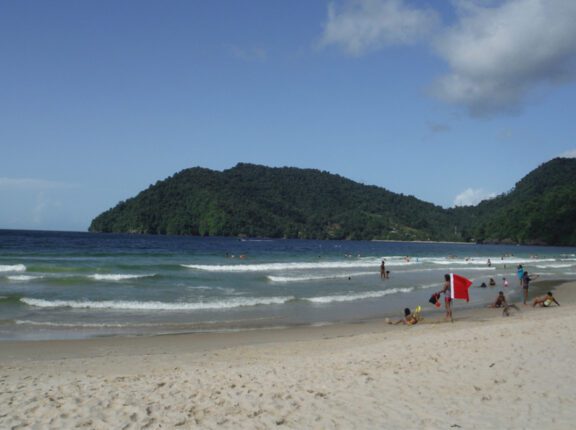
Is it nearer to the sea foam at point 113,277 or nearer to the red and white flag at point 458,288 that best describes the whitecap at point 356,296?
the red and white flag at point 458,288

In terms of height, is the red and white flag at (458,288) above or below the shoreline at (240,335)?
above

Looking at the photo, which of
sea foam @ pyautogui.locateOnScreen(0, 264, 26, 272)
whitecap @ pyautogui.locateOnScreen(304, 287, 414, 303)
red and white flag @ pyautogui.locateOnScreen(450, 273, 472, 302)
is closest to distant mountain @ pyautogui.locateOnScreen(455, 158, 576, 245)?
whitecap @ pyautogui.locateOnScreen(304, 287, 414, 303)

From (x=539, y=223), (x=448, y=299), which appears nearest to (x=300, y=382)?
(x=448, y=299)

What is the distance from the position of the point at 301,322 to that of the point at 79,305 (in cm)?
820

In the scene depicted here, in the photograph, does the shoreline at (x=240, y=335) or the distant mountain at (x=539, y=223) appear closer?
the shoreline at (x=240, y=335)

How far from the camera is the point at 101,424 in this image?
19.8 ft

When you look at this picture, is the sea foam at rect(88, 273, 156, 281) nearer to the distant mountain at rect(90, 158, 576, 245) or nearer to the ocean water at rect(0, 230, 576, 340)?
the ocean water at rect(0, 230, 576, 340)

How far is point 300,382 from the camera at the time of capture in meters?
8.20

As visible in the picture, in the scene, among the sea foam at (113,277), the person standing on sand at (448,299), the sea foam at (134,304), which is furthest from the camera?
the sea foam at (113,277)

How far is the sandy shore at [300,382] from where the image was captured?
645cm

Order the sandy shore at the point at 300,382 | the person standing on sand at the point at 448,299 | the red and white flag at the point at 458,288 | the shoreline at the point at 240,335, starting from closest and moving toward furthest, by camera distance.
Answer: the sandy shore at the point at 300,382, the shoreline at the point at 240,335, the red and white flag at the point at 458,288, the person standing on sand at the point at 448,299

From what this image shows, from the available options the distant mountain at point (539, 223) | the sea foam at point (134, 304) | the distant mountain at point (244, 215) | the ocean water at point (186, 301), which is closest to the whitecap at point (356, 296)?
the ocean water at point (186, 301)

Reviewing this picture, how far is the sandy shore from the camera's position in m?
6.45

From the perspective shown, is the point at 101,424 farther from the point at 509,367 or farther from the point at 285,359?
the point at 509,367
